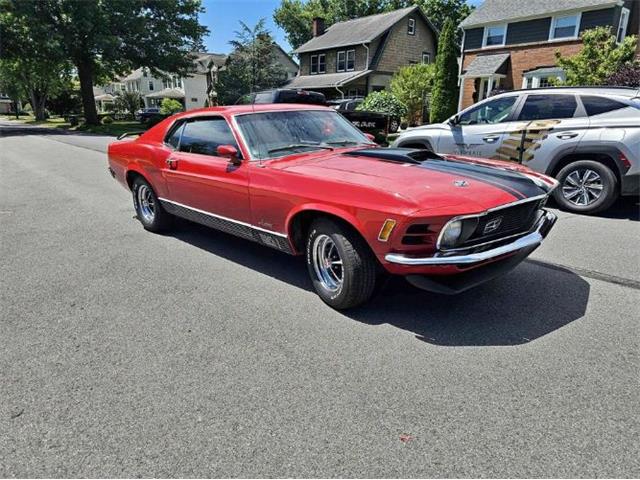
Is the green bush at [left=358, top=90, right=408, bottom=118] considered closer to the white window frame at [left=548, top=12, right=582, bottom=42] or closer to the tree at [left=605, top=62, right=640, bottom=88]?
the white window frame at [left=548, top=12, right=582, bottom=42]

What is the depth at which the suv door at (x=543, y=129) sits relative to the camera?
266 inches

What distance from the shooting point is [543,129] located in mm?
7020

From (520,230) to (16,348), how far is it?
3852 millimetres

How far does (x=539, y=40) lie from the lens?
23.6 meters

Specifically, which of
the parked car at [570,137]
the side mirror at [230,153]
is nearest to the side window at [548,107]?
the parked car at [570,137]


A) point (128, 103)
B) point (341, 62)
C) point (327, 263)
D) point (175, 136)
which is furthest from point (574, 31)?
point (128, 103)

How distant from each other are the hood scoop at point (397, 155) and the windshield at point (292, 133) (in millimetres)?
416

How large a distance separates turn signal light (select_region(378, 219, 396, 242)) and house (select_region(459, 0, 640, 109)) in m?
22.3

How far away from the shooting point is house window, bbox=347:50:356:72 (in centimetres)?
3450

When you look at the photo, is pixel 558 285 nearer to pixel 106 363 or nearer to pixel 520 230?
pixel 520 230

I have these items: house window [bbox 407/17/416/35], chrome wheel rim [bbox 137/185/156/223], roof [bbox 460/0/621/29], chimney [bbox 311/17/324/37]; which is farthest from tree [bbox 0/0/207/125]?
chrome wheel rim [bbox 137/185/156/223]

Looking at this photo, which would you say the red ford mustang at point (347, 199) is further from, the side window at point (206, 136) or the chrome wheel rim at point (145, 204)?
the chrome wheel rim at point (145, 204)

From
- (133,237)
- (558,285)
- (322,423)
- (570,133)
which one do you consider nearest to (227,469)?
(322,423)

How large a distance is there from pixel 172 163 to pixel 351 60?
3240 cm
